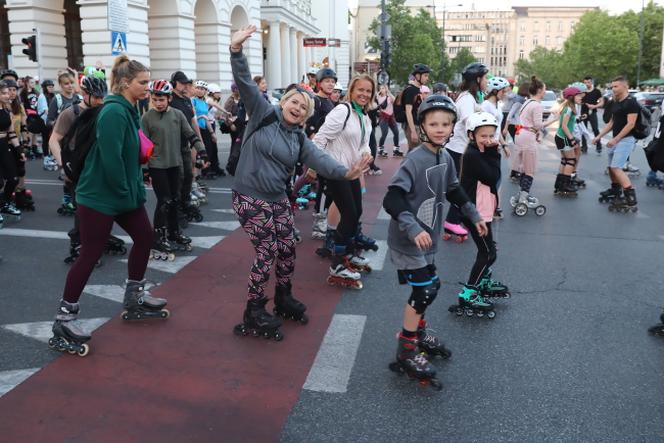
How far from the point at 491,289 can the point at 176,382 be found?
2783mm

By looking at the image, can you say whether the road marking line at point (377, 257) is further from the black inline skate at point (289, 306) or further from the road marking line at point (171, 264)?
the road marking line at point (171, 264)

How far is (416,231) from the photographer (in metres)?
3.53

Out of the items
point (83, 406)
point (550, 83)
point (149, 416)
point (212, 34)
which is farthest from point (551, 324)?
point (550, 83)

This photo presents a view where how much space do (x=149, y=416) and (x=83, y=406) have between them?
411 millimetres

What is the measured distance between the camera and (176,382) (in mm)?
3803

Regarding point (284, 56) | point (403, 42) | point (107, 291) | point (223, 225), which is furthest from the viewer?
point (403, 42)

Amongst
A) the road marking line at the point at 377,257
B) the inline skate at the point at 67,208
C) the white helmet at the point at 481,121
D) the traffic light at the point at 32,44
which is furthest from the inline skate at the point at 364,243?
the traffic light at the point at 32,44

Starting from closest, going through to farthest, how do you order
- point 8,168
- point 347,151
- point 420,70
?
point 347,151, point 8,168, point 420,70

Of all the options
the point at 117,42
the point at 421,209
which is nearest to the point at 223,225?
the point at 421,209

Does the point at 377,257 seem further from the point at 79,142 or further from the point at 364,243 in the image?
the point at 79,142

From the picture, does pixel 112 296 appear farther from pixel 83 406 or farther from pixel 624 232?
pixel 624 232

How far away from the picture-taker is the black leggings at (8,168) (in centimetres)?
784

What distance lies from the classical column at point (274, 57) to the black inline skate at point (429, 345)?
3820 centimetres

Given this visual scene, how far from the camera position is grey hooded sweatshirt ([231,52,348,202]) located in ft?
13.7
